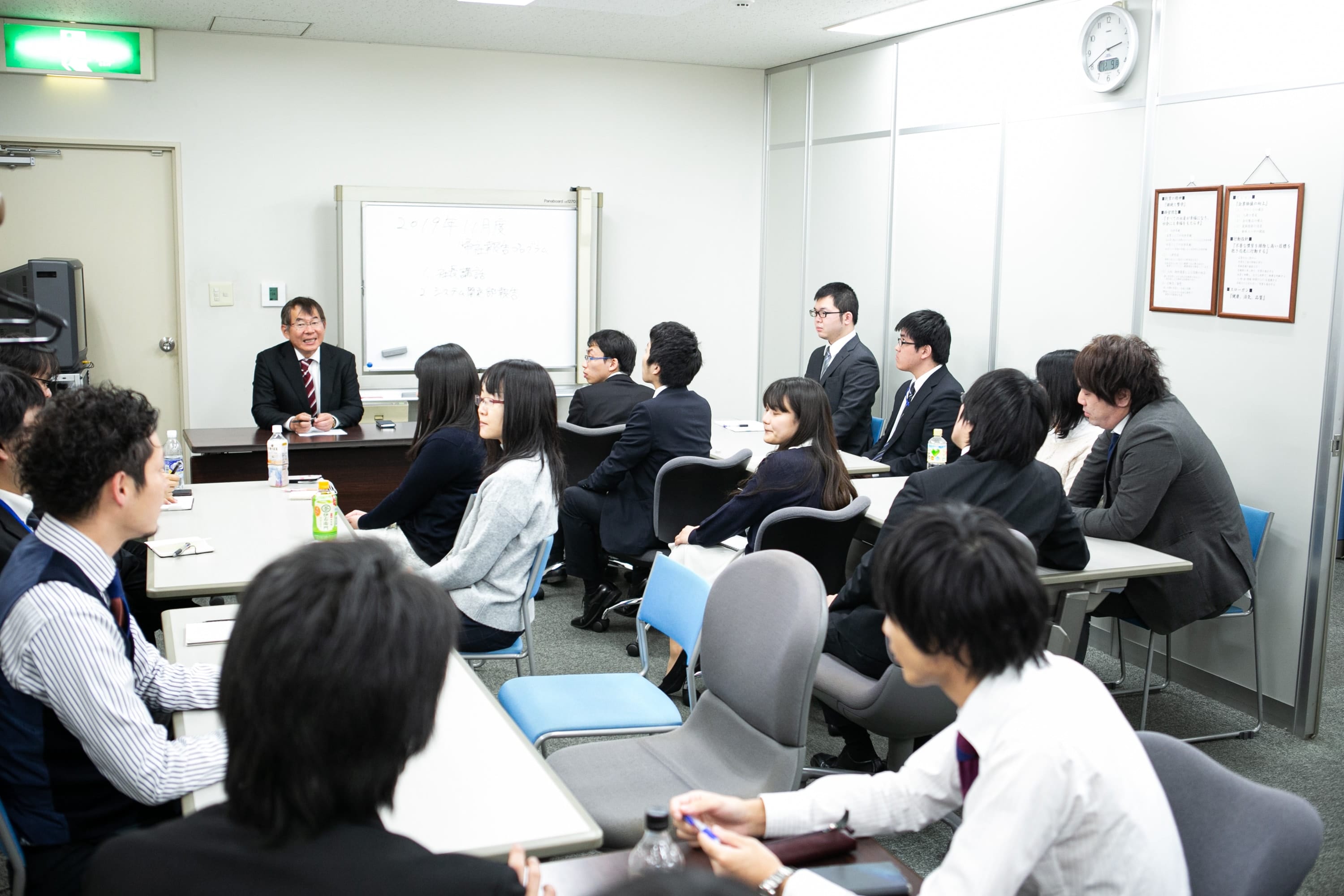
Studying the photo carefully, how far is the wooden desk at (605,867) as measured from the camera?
1.49 m

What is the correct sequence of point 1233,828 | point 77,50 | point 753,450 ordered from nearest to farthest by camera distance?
1. point 1233,828
2. point 753,450
3. point 77,50

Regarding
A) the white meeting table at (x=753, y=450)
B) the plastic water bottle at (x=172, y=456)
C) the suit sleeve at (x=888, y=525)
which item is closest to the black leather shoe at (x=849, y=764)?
the suit sleeve at (x=888, y=525)

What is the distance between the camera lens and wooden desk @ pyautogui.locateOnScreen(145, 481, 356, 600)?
2.84m

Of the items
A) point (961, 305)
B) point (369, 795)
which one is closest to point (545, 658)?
point (961, 305)

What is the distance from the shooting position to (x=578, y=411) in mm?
5129

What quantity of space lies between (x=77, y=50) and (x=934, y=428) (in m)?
5.02

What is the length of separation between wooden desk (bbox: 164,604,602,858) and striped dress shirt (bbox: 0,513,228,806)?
0.06 meters

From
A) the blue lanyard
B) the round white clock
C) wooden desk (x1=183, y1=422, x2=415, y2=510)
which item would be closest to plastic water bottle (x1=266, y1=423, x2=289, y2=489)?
wooden desk (x1=183, y1=422, x2=415, y2=510)

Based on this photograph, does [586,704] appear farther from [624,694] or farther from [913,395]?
[913,395]

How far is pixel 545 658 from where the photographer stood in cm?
436

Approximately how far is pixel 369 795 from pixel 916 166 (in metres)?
5.37

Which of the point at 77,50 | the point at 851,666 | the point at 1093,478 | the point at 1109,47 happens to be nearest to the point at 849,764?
the point at 851,666

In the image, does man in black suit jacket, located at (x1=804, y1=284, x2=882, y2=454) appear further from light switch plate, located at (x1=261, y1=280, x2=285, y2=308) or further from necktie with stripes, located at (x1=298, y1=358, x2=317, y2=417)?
light switch plate, located at (x1=261, y1=280, x2=285, y2=308)

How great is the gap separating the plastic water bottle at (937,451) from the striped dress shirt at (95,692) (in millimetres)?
3395
